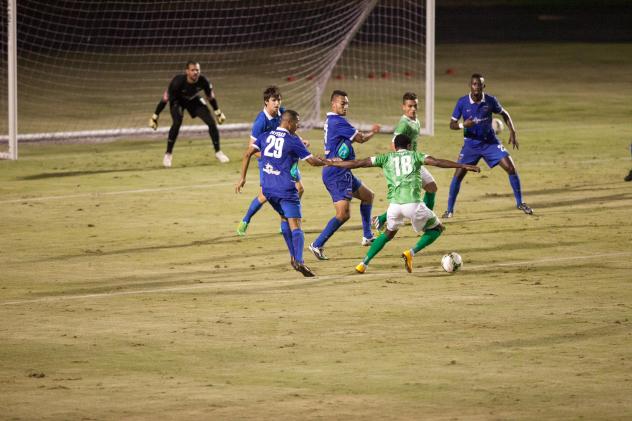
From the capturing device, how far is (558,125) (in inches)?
1157

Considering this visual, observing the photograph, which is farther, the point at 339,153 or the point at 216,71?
the point at 216,71

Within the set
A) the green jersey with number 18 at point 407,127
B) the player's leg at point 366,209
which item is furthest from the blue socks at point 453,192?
the player's leg at point 366,209

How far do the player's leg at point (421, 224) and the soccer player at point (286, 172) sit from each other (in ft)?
3.65

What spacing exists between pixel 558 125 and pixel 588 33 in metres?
23.6

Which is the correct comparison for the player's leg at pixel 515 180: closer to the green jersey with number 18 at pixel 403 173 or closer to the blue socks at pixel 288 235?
the green jersey with number 18 at pixel 403 173

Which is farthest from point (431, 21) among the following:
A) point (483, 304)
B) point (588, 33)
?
point (588, 33)

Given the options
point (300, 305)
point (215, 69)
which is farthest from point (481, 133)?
point (215, 69)

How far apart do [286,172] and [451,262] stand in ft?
7.09

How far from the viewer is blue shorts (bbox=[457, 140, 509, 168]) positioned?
19156 millimetres

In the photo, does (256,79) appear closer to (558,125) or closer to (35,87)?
(35,87)

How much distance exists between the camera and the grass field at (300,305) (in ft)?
33.2

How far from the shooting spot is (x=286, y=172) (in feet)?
49.1

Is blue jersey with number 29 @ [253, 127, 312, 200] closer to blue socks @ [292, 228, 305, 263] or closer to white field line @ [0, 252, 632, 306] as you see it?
blue socks @ [292, 228, 305, 263]

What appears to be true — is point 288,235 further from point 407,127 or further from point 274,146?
point 407,127
